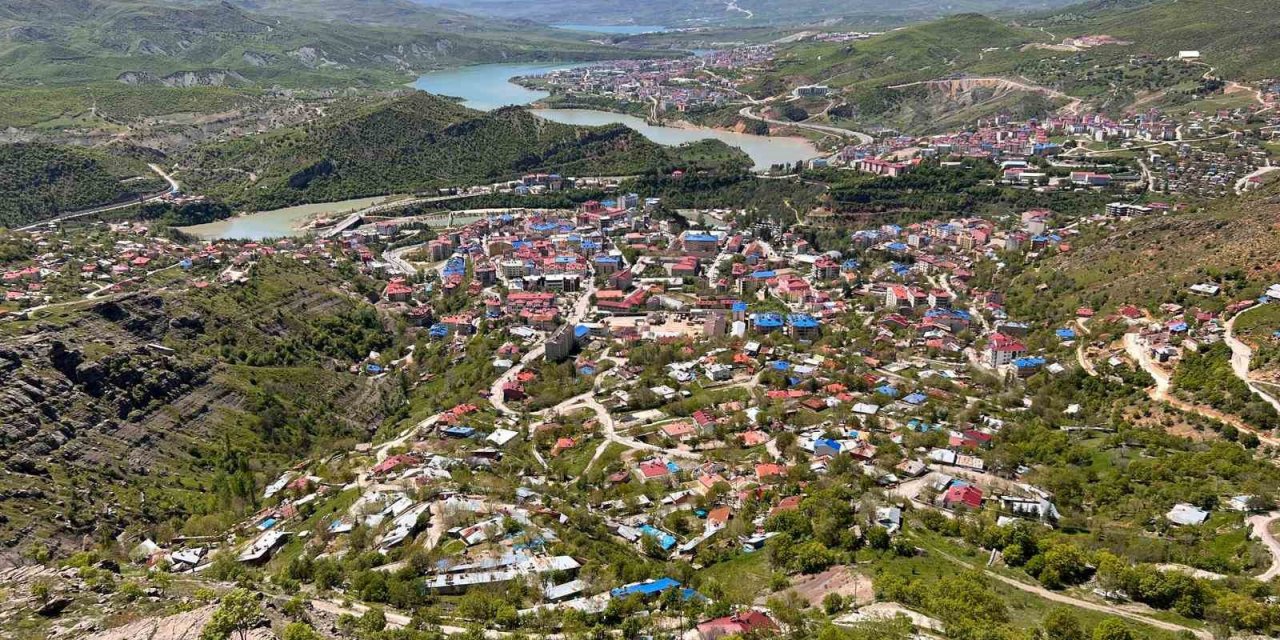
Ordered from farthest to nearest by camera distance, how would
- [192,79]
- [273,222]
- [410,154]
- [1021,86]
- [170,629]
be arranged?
[192,79] < [1021,86] < [410,154] < [273,222] < [170,629]

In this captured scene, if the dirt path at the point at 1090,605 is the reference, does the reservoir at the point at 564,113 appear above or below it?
above

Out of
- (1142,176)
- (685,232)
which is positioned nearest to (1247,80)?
(1142,176)

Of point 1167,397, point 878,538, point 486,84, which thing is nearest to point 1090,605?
point 878,538

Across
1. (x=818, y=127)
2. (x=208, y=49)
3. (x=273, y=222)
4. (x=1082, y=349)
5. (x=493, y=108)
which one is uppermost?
(x=208, y=49)

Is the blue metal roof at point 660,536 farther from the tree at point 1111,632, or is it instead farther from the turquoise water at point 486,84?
the turquoise water at point 486,84

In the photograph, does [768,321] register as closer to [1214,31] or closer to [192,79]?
[1214,31]

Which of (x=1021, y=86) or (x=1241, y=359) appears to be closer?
(x=1241, y=359)

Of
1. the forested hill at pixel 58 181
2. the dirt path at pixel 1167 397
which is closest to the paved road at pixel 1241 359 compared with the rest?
the dirt path at pixel 1167 397
